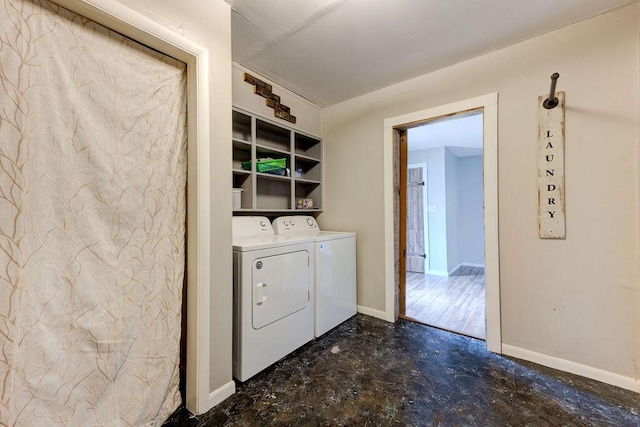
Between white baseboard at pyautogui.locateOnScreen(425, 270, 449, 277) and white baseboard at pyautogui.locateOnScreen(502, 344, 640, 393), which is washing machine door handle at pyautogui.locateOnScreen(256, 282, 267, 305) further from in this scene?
white baseboard at pyautogui.locateOnScreen(425, 270, 449, 277)

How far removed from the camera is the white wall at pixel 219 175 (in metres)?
1.42

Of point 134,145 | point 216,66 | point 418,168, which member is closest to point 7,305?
point 134,145

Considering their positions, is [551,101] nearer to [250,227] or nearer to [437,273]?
[250,227]

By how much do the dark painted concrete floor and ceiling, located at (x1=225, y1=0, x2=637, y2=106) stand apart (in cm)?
238

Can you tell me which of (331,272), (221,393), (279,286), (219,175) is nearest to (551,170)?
(331,272)

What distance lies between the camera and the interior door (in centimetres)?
468

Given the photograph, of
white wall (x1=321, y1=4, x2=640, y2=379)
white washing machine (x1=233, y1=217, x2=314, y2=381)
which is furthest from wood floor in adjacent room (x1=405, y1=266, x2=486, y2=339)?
white washing machine (x1=233, y1=217, x2=314, y2=381)

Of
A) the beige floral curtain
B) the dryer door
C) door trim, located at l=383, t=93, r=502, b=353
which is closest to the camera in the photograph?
the beige floral curtain

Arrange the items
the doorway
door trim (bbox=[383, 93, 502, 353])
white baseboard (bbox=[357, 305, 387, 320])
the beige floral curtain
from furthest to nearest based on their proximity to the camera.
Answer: the doorway
white baseboard (bbox=[357, 305, 387, 320])
door trim (bbox=[383, 93, 502, 353])
the beige floral curtain

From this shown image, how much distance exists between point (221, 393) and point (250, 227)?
4.03 ft

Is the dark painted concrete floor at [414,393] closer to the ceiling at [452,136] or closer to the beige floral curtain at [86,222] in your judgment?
the beige floral curtain at [86,222]

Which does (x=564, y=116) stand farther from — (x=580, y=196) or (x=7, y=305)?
(x=7, y=305)

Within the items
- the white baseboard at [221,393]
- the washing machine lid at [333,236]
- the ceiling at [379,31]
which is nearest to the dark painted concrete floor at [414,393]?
the white baseboard at [221,393]

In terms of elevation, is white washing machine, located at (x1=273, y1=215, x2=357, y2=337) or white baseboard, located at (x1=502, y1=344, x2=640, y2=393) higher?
white washing machine, located at (x1=273, y1=215, x2=357, y2=337)
